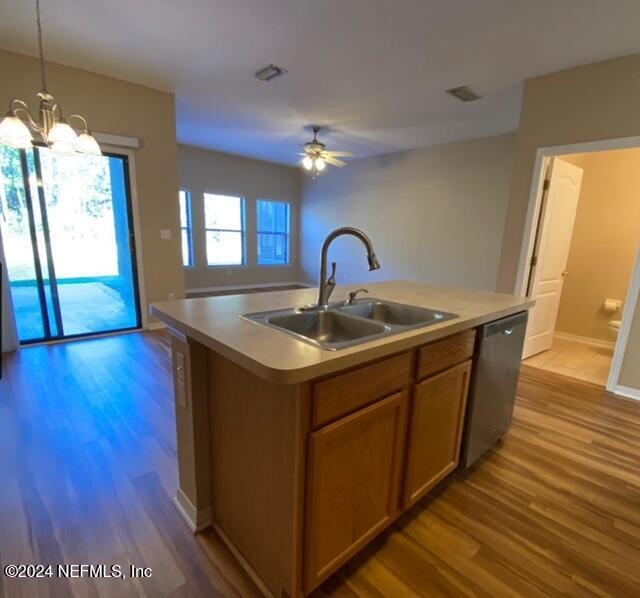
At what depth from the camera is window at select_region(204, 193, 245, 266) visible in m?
6.70

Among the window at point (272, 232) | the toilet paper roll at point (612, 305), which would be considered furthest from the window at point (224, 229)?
the toilet paper roll at point (612, 305)

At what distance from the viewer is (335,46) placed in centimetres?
265

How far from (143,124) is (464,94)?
3.44 meters

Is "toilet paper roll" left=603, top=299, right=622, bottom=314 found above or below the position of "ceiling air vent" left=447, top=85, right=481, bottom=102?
below

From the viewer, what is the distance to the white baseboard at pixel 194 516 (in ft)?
4.70

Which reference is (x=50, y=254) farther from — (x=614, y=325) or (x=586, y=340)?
(x=586, y=340)

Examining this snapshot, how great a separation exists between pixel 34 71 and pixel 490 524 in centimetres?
480

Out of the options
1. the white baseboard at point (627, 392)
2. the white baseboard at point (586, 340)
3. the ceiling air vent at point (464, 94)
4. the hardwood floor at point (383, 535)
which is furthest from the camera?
the white baseboard at point (586, 340)

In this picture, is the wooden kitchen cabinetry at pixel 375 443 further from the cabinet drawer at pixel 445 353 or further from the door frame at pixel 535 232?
the door frame at pixel 535 232

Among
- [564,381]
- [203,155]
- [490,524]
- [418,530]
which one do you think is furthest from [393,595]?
[203,155]

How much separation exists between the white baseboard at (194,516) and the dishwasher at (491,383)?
→ 129 centimetres

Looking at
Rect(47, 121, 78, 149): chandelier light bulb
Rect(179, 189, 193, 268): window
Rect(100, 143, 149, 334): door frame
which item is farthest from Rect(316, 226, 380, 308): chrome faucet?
Rect(179, 189, 193, 268): window

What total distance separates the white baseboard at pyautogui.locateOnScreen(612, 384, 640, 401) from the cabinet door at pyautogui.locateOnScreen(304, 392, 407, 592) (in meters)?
2.76

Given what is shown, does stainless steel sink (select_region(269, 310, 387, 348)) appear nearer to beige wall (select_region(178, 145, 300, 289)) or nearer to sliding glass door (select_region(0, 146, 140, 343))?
sliding glass door (select_region(0, 146, 140, 343))
